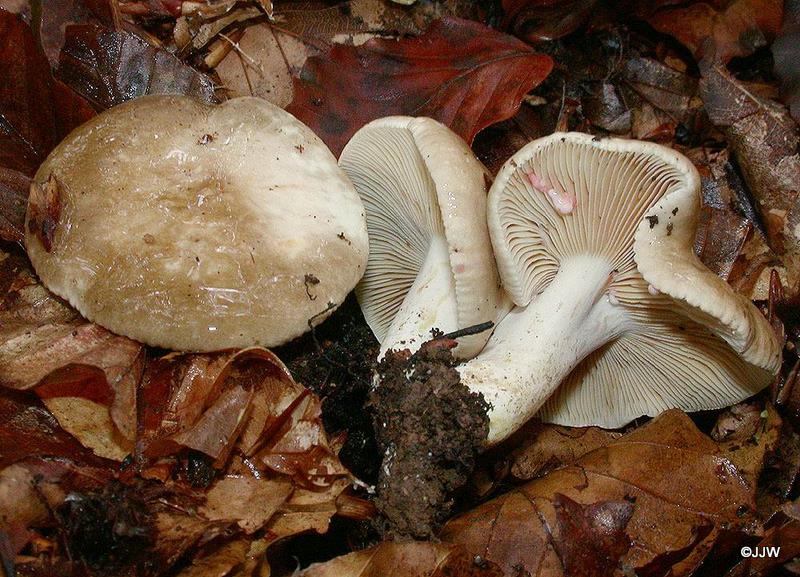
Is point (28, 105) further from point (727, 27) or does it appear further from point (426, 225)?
point (727, 27)

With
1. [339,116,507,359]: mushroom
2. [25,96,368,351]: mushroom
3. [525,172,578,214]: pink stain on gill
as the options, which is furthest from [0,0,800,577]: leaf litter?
[525,172,578,214]: pink stain on gill

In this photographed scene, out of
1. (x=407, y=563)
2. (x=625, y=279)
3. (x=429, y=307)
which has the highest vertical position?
(x=625, y=279)

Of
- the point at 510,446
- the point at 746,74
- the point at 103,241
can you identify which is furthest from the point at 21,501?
the point at 746,74

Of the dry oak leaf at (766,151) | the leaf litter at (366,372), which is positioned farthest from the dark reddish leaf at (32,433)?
the dry oak leaf at (766,151)

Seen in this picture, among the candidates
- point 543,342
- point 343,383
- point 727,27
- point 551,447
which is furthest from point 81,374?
point 727,27

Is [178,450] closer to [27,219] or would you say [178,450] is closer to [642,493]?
[27,219]

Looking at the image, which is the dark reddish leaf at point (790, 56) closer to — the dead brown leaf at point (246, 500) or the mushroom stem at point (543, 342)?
the mushroom stem at point (543, 342)

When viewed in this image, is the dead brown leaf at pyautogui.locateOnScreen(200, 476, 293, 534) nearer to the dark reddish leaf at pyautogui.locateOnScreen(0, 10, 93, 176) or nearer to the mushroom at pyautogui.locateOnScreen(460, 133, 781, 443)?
the mushroom at pyautogui.locateOnScreen(460, 133, 781, 443)

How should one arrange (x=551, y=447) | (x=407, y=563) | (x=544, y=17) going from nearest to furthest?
(x=407, y=563), (x=551, y=447), (x=544, y=17)
